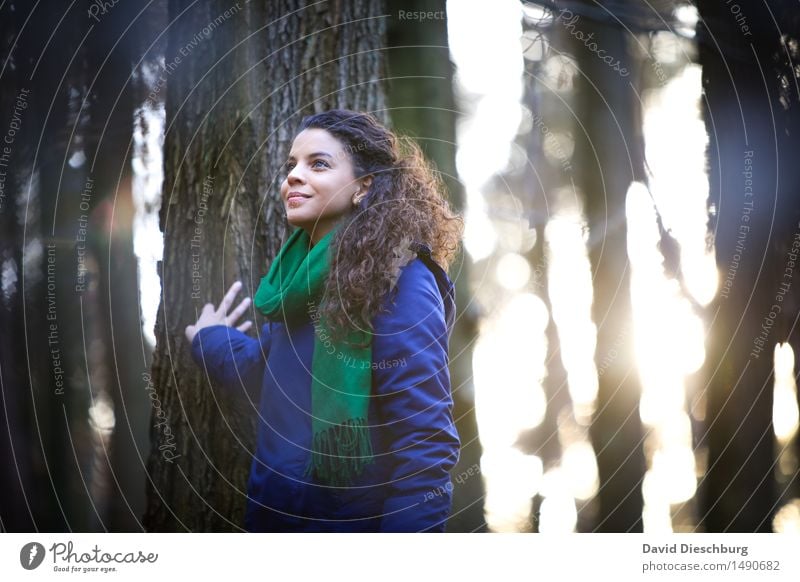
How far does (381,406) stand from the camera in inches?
61.3

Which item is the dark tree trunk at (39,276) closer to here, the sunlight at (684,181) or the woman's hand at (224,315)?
the woman's hand at (224,315)

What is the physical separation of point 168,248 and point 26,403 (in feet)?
1.69

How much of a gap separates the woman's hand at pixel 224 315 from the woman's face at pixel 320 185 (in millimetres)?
228

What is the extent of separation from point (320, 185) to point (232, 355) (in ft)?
1.44

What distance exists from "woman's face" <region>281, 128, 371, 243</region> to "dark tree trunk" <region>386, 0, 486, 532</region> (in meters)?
0.23

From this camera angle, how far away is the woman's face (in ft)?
5.24

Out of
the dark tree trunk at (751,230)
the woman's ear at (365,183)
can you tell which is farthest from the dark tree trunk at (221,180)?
the dark tree trunk at (751,230)

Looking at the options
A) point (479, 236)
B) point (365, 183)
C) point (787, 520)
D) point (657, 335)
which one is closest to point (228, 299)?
point (365, 183)

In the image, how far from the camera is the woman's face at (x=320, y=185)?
1.60 m

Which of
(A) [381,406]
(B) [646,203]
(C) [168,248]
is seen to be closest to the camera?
(A) [381,406]

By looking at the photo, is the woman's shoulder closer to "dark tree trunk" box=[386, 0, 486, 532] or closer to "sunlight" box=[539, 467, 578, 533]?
"dark tree trunk" box=[386, 0, 486, 532]

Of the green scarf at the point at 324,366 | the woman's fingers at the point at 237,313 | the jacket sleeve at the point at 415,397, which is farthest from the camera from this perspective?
the woman's fingers at the point at 237,313

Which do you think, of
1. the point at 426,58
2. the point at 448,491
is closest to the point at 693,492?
the point at 448,491

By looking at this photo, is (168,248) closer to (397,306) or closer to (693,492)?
(397,306)
